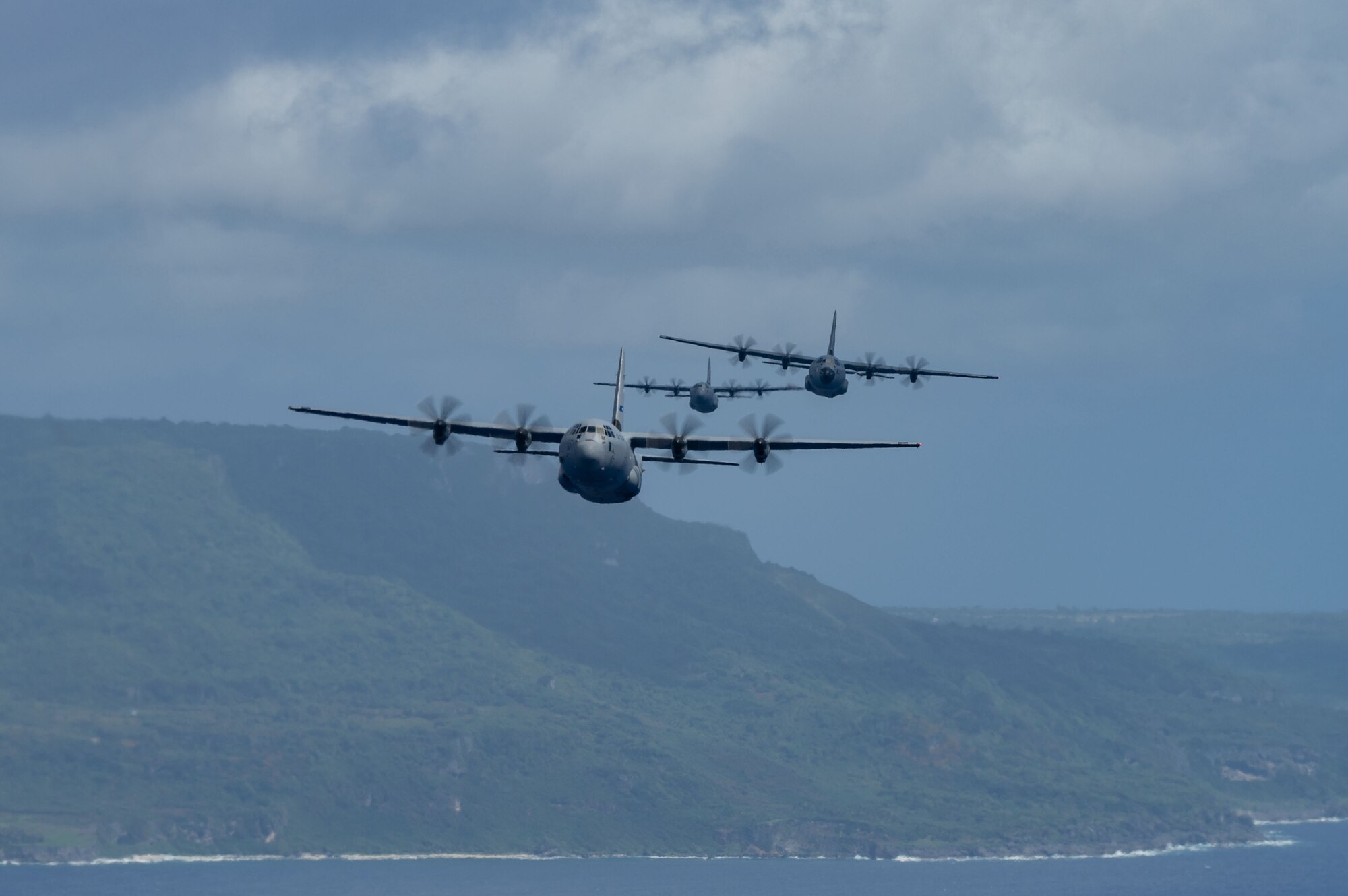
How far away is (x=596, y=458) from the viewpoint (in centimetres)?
12712

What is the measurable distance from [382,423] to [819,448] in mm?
34178

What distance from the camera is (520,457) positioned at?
137375 mm

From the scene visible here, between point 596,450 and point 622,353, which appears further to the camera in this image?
point 622,353

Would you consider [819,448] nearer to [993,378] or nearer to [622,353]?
[622,353]

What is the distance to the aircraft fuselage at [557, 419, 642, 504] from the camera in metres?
127

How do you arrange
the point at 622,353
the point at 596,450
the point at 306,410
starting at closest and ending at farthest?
the point at 596,450 < the point at 306,410 < the point at 622,353

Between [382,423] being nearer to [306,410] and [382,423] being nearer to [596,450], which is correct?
[306,410]

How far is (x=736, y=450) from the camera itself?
139250 mm

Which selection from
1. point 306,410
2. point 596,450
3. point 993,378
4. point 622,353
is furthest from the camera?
point 993,378

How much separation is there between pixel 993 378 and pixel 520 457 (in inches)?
2857

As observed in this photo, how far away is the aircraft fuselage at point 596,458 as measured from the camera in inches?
5010

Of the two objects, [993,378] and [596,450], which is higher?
[993,378]

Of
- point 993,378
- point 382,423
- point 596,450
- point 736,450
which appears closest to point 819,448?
point 736,450

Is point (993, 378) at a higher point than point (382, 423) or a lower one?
higher
